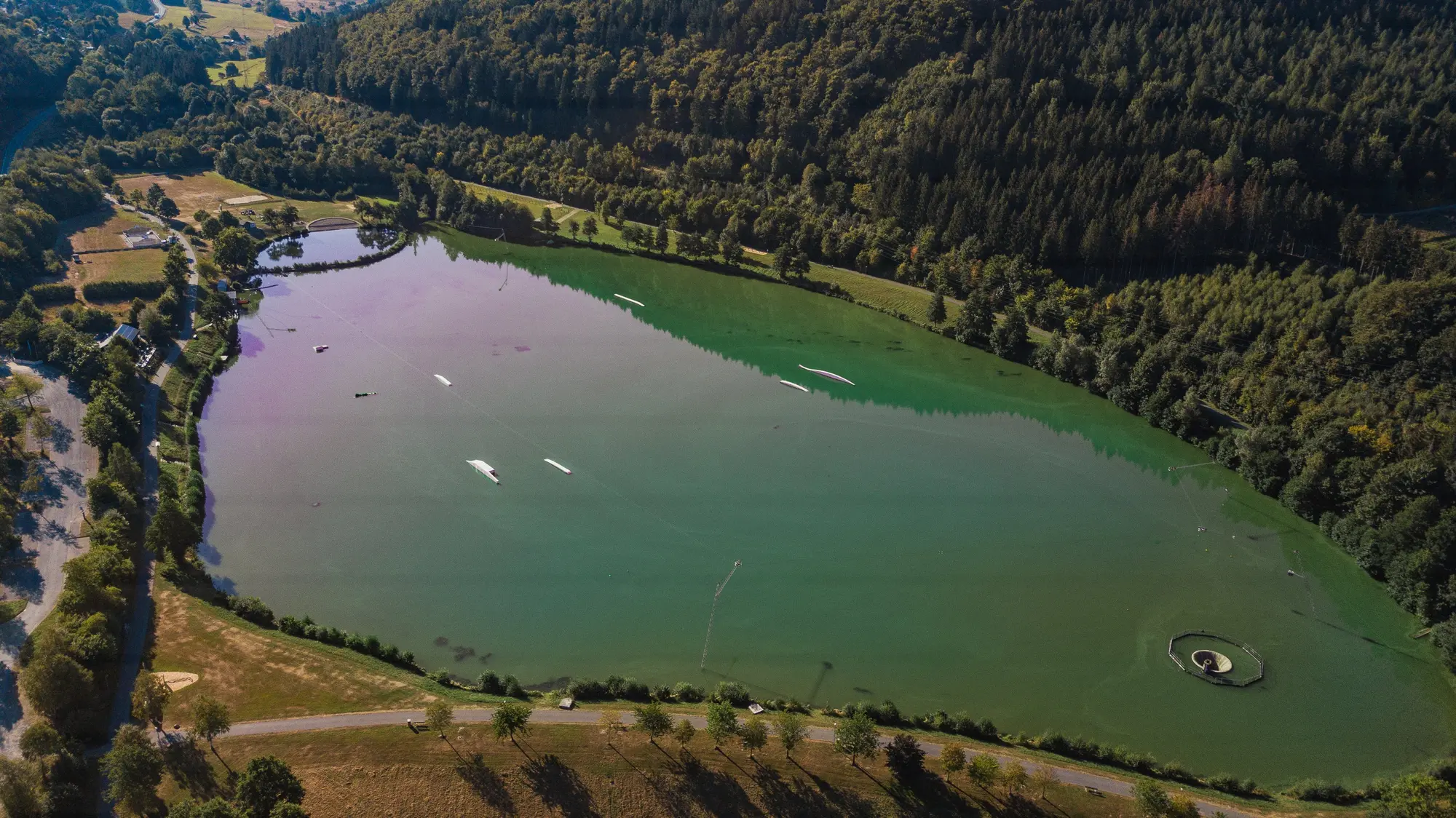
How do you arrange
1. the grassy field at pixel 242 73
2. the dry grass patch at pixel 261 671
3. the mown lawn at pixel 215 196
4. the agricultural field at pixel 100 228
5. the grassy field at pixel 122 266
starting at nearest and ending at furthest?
the dry grass patch at pixel 261 671 < the grassy field at pixel 122 266 < the agricultural field at pixel 100 228 < the mown lawn at pixel 215 196 < the grassy field at pixel 242 73

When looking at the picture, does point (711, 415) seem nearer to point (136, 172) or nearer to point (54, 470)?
point (54, 470)

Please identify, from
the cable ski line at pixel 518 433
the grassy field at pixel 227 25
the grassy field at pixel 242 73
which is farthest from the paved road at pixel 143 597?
the grassy field at pixel 227 25

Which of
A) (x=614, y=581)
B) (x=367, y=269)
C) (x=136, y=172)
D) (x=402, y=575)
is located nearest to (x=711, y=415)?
(x=614, y=581)

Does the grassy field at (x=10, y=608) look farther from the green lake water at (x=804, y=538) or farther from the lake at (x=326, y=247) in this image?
the lake at (x=326, y=247)

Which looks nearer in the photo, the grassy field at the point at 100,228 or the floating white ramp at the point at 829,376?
the floating white ramp at the point at 829,376

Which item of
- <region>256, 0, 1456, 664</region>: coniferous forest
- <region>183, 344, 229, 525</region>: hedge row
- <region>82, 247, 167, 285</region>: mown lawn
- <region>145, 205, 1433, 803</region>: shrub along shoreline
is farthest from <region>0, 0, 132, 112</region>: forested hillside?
<region>145, 205, 1433, 803</region>: shrub along shoreline

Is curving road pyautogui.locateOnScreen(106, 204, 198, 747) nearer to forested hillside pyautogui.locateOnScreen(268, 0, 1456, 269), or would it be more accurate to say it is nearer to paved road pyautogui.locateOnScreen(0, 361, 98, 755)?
paved road pyautogui.locateOnScreen(0, 361, 98, 755)

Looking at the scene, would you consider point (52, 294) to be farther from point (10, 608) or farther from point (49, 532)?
point (10, 608)
